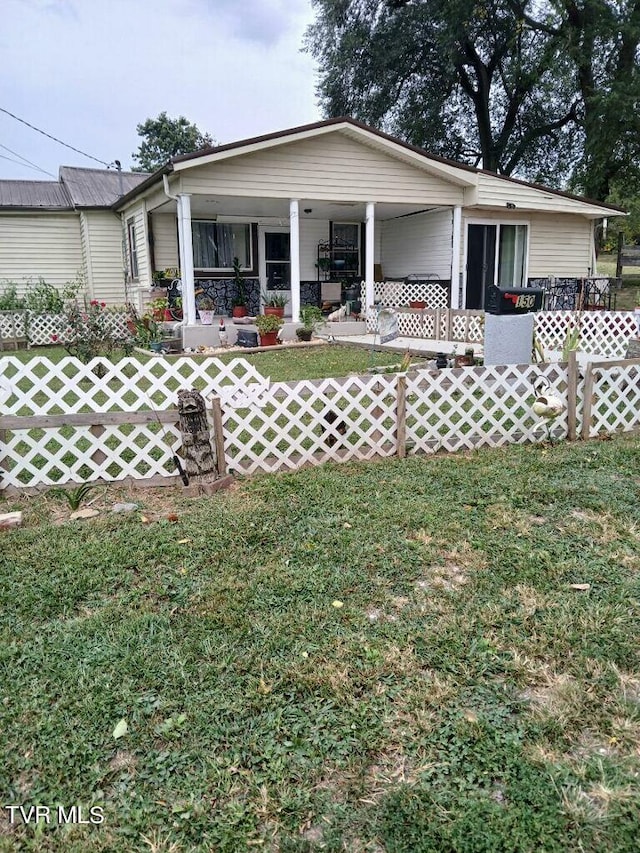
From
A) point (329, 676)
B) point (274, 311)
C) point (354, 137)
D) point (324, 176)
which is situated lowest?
point (329, 676)

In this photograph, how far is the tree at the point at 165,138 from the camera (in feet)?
171

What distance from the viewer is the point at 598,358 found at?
9.52 meters

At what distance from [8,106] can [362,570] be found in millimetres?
22531

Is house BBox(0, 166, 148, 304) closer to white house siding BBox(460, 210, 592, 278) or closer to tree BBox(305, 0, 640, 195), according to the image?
white house siding BBox(460, 210, 592, 278)

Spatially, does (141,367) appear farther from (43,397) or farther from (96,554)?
(43,397)

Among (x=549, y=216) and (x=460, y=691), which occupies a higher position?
(x=549, y=216)

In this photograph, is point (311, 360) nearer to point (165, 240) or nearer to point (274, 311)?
point (274, 311)

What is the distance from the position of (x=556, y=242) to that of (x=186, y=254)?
10.3 meters

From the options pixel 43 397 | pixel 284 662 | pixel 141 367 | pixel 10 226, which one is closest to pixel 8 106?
pixel 10 226

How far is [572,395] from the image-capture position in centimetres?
559

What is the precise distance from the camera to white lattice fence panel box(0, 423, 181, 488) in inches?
179

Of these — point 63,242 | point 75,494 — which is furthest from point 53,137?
point 75,494

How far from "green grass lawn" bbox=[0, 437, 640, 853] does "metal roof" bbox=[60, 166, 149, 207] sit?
51.8 feet

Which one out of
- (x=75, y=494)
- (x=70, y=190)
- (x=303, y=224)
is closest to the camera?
(x=75, y=494)
